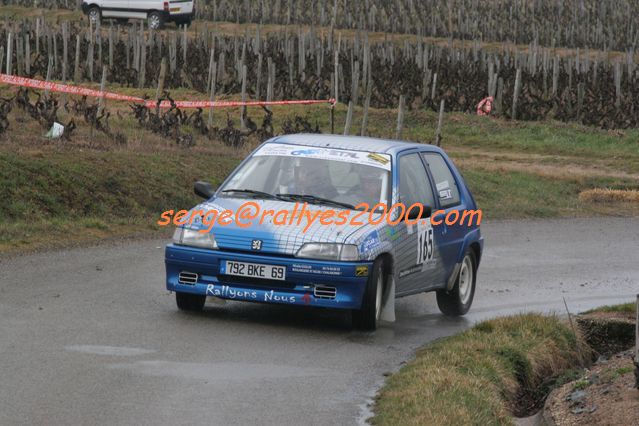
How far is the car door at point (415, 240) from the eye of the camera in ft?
40.7

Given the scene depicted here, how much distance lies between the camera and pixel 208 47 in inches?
2021

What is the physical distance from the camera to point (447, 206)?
1355cm

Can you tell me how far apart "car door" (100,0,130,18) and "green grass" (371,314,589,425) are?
162 ft

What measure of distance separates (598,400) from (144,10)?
52285 millimetres

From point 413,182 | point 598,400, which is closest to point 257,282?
point 413,182

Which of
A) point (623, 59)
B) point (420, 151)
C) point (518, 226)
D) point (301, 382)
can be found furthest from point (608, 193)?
point (623, 59)

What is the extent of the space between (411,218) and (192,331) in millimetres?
2382

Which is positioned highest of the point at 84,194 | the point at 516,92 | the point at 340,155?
the point at 340,155

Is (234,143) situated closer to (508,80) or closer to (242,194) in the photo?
(242,194)

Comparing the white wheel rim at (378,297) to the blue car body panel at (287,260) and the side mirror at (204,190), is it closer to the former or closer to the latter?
the blue car body panel at (287,260)

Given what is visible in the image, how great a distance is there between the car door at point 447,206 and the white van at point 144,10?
154 ft

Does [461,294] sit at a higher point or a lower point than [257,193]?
lower

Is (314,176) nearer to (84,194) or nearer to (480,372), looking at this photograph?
(480,372)

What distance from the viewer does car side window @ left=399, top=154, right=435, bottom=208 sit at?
12.8m
